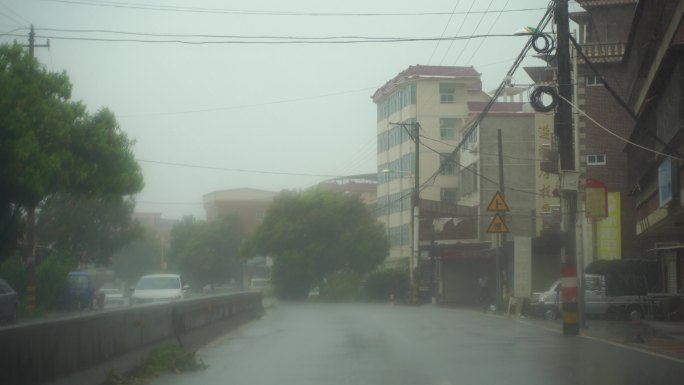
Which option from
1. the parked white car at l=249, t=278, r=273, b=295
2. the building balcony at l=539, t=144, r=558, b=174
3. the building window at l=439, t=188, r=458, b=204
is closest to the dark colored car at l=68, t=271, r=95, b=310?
the building balcony at l=539, t=144, r=558, b=174

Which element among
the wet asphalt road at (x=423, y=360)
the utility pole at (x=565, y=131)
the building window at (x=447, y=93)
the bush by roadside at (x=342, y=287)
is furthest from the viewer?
the building window at (x=447, y=93)

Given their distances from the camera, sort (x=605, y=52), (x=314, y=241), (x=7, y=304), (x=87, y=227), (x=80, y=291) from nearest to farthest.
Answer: (x=7, y=304) < (x=80, y=291) < (x=605, y=52) < (x=87, y=227) < (x=314, y=241)

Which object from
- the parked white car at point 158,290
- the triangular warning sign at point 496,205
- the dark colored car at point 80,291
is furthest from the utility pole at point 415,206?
the triangular warning sign at point 496,205

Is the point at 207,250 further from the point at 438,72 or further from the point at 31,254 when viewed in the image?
the point at 31,254

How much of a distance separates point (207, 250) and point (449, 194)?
21.1 metres

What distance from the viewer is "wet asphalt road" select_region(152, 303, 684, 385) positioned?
509 inches

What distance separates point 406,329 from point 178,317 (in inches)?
335

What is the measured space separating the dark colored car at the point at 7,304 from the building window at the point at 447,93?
59.5 meters

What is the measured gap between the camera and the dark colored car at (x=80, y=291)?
43.0 m

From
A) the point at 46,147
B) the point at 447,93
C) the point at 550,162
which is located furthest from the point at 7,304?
the point at 447,93

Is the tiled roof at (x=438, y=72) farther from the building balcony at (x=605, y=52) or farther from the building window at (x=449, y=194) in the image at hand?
the building balcony at (x=605, y=52)

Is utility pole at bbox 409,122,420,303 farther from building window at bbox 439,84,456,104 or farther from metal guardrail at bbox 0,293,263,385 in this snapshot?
metal guardrail at bbox 0,293,263,385

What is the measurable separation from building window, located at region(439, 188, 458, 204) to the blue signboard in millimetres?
54353

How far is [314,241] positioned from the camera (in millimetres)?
74750
